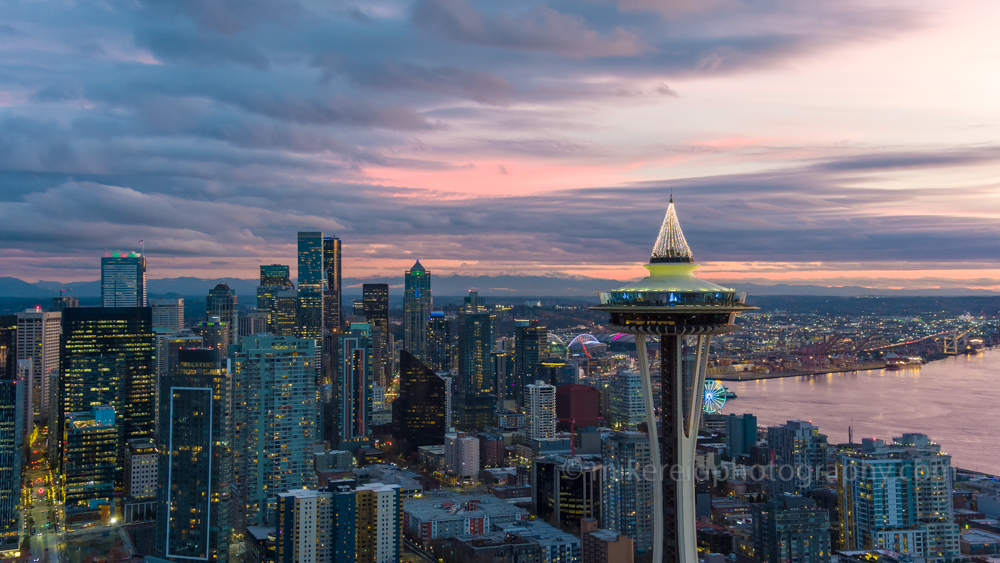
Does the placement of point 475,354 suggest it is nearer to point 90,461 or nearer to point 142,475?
point 90,461

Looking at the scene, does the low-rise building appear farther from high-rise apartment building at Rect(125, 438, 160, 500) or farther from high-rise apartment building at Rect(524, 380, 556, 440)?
high-rise apartment building at Rect(524, 380, 556, 440)

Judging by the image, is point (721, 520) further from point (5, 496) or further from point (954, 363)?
point (954, 363)

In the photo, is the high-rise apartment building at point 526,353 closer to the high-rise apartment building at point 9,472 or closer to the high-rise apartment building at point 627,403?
the high-rise apartment building at point 627,403

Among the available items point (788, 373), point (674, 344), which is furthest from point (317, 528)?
point (788, 373)

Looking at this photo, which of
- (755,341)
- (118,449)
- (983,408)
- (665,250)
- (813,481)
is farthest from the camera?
(755,341)

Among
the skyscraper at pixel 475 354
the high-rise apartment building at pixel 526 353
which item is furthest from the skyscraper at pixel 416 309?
the high-rise apartment building at pixel 526 353

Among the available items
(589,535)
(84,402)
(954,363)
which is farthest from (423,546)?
(954,363)
